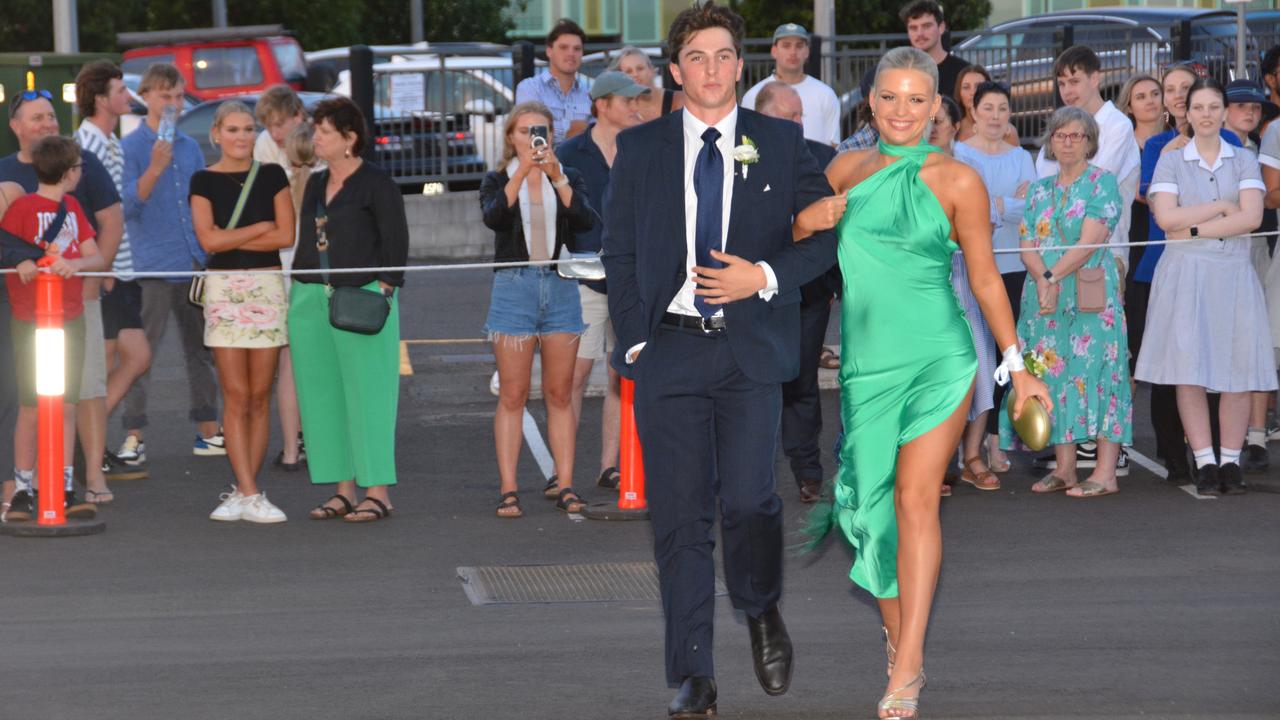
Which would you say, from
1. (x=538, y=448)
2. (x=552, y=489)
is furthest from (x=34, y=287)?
(x=538, y=448)

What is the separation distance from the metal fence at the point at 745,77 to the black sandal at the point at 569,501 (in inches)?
393

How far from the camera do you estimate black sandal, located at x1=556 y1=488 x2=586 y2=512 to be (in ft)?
30.7

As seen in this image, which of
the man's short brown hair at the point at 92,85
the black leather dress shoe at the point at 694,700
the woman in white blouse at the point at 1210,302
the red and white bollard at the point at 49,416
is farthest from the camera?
the man's short brown hair at the point at 92,85

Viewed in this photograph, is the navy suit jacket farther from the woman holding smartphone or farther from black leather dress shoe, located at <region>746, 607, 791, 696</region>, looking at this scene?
the woman holding smartphone

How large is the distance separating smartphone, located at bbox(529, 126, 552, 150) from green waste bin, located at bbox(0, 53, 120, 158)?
27.8 feet

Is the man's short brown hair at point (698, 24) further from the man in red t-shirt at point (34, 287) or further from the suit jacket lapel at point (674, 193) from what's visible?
the man in red t-shirt at point (34, 287)

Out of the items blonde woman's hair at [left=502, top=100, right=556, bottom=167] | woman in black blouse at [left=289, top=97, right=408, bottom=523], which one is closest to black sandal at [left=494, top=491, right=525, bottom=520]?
woman in black blouse at [left=289, top=97, right=408, bottom=523]

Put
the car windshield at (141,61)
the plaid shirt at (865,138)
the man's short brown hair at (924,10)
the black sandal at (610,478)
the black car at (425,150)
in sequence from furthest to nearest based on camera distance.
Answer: the car windshield at (141,61)
the black car at (425,150)
the man's short brown hair at (924,10)
the plaid shirt at (865,138)
the black sandal at (610,478)

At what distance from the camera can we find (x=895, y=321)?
588 centimetres

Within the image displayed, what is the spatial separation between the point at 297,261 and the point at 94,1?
98.3 ft

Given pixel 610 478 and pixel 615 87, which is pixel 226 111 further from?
pixel 610 478

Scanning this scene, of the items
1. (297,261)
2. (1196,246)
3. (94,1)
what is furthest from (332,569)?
(94,1)

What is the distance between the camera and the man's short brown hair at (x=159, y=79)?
35.8ft

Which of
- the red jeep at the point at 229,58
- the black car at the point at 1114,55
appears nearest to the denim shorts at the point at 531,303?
the black car at the point at 1114,55
